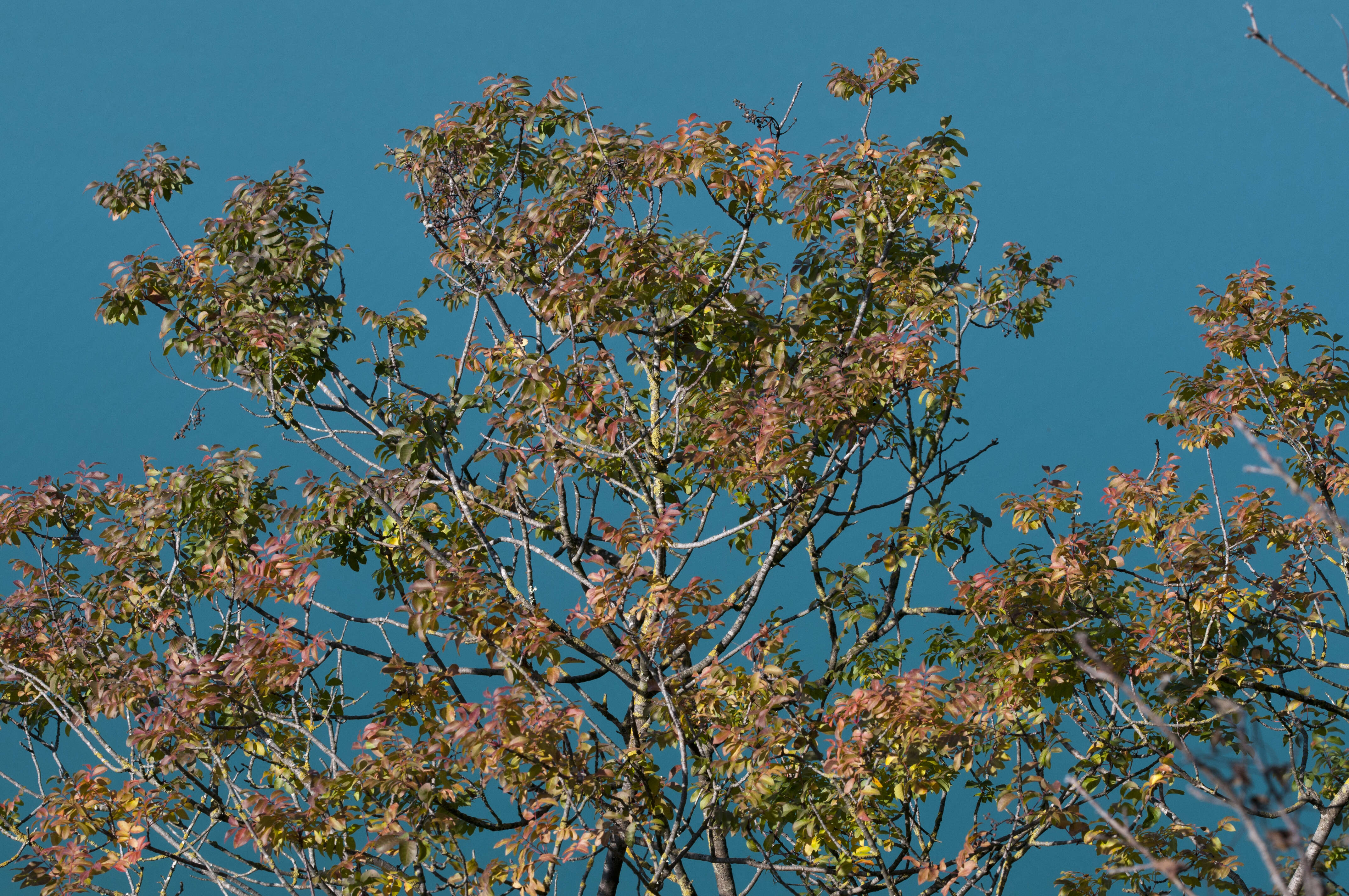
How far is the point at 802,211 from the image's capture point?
5383 mm

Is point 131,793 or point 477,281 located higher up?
point 477,281

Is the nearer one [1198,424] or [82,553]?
[82,553]

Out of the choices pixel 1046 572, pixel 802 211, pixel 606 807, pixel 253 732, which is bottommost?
pixel 606 807

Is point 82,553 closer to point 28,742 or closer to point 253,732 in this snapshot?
point 28,742

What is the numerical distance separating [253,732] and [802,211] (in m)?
3.30

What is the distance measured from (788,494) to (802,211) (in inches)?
53.9

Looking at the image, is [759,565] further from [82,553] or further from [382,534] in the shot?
[82,553]

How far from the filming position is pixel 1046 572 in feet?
15.2

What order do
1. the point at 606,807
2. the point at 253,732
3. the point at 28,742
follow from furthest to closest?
1. the point at 28,742
2. the point at 253,732
3. the point at 606,807

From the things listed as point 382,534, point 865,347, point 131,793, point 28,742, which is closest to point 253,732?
point 131,793

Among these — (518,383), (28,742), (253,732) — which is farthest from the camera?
(28,742)

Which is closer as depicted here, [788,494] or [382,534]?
[788,494]

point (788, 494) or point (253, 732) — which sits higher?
→ point (788, 494)

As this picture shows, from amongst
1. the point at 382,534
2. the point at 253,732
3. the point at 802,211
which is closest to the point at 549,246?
the point at 802,211
